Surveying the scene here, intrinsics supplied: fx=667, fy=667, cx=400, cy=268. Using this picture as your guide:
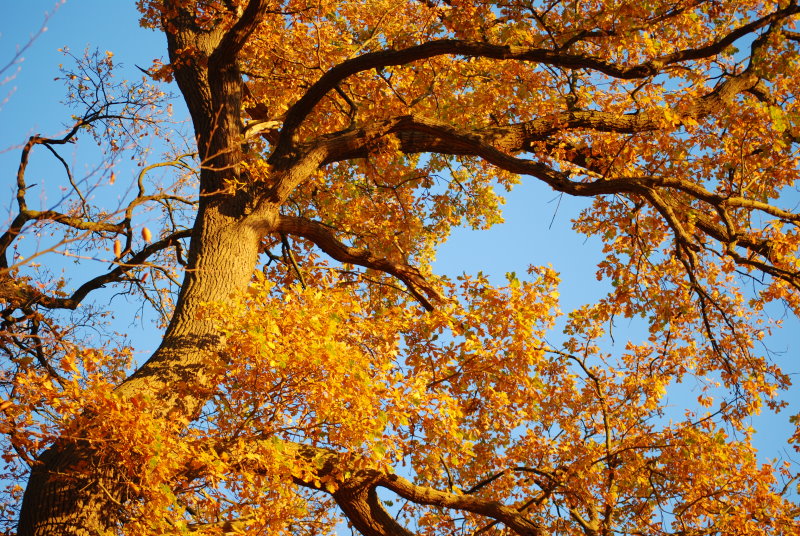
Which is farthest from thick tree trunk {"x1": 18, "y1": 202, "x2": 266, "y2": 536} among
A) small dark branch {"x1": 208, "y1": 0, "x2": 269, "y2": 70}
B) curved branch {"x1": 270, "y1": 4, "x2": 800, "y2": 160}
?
small dark branch {"x1": 208, "y1": 0, "x2": 269, "y2": 70}

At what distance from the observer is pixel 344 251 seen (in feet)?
27.7

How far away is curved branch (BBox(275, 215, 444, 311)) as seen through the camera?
839cm

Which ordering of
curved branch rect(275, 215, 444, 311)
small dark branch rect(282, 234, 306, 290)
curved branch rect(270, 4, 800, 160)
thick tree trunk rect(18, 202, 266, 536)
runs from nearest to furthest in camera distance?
thick tree trunk rect(18, 202, 266, 536) < curved branch rect(270, 4, 800, 160) < curved branch rect(275, 215, 444, 311) < small dark branch rect(282, 234, 306, 290)

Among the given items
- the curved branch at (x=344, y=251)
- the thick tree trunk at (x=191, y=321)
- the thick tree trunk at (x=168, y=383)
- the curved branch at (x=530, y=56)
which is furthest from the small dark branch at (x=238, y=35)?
the curved branch at (x=344, y=251)

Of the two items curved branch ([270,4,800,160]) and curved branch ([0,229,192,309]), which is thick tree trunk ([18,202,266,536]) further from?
curved branch ([270,4,800,160])

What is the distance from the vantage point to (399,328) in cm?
803

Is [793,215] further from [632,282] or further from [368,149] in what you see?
[368,149]

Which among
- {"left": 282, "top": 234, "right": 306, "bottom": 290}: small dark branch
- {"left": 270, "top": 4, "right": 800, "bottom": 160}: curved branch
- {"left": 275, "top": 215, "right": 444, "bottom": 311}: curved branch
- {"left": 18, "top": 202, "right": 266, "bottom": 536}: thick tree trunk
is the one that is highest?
{"left": 270, "top": 4, "right": 800, "bottom": 160}: curved branch

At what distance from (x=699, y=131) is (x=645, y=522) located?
5.79 metres

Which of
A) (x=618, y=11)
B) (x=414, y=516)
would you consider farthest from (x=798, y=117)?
(x=414, y=516)

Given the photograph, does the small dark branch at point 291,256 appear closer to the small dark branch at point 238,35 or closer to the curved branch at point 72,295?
the curved branch at point 72,295

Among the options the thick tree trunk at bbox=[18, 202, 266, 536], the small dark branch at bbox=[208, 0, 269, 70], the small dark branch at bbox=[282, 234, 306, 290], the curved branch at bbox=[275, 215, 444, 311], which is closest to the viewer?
the thick tree trunk at bbox=[18, 202, 266, 536]

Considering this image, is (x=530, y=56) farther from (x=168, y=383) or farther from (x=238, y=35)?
(x=168, y=383)

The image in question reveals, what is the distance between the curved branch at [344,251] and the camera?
8391mm
